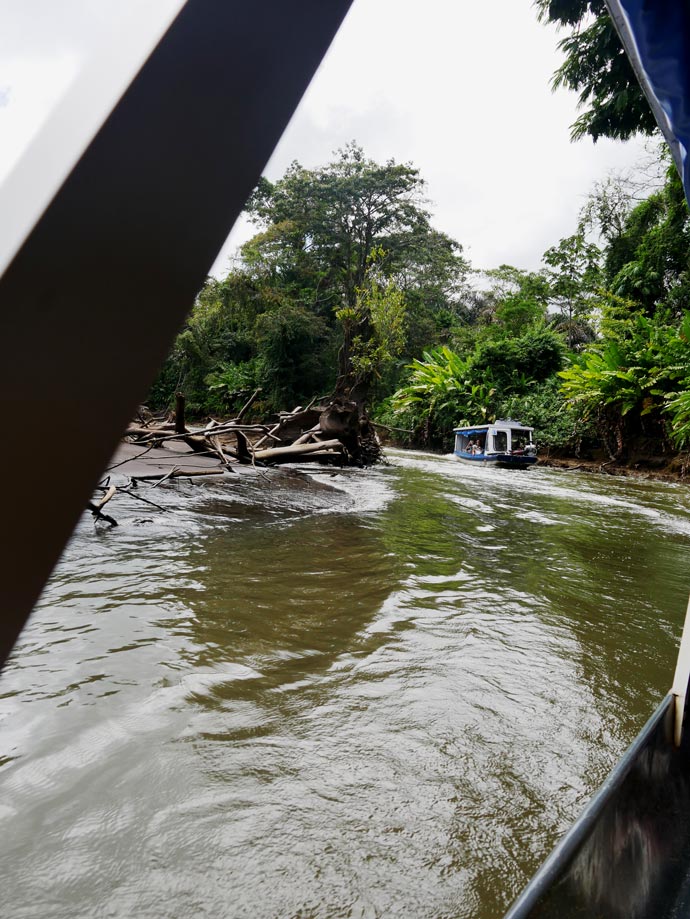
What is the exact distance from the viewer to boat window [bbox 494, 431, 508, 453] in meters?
15.0

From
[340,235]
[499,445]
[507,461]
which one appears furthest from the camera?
[340,235]

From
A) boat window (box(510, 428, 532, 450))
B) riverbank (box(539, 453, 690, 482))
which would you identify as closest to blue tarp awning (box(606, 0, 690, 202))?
riverbank (box(539, 453, 690, 482))

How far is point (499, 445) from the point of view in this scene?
15.2m

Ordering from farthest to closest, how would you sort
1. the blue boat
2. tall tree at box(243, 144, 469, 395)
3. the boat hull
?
tall tree at box(243, 144, 469, 395) < the blue boat < the boat hull

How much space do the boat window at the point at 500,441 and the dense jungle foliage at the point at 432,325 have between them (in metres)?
2.49

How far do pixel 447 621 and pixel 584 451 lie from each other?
15.3 metres

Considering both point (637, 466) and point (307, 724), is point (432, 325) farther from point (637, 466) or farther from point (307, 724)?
point (307, 724)

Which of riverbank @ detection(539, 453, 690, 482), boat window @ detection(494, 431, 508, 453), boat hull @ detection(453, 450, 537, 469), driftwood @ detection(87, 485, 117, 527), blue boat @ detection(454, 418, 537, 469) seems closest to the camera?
driftwood @ detection(87, 485, 117, 527)

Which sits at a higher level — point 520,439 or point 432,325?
point 432,325

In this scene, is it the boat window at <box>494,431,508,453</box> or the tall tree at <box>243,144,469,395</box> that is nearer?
the boat window at <box>494,431,508,453</box>

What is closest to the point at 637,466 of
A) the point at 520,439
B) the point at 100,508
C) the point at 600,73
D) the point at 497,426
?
the point at 520,439

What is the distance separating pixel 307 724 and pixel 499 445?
1417 centimetres

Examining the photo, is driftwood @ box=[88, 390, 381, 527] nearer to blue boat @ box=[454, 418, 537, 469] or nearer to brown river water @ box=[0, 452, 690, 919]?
brown river water @ box=[0, 452, 690, 919]

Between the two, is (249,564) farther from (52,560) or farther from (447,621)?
(52,560)
